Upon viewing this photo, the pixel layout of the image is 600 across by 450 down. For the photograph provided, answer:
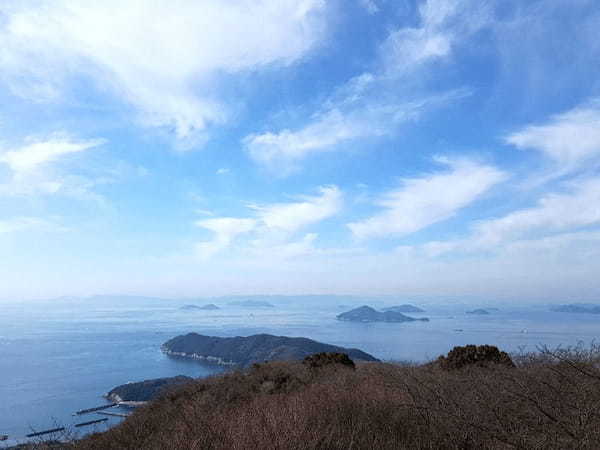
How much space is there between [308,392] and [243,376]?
4.79m

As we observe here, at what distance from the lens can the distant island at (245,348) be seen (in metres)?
49.7

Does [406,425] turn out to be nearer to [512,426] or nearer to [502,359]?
[512,426]

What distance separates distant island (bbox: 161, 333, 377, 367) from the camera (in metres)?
49.7

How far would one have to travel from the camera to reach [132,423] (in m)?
10.3

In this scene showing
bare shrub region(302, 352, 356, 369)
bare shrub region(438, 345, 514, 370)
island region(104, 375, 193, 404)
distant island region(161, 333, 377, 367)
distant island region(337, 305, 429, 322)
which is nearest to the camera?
bare shrub region(438, 345, 514, 370)

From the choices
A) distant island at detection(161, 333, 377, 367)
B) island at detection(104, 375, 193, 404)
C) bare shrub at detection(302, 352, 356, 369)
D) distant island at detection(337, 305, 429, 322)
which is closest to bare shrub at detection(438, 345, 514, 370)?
bare shrub at detection(302, 352, 356, 369)

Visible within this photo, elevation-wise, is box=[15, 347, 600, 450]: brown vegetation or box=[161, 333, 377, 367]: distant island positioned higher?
box=[15, 347, 600, 450]: brown vegetation

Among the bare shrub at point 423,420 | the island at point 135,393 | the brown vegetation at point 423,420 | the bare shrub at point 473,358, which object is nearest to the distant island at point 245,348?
the island at point 135,393

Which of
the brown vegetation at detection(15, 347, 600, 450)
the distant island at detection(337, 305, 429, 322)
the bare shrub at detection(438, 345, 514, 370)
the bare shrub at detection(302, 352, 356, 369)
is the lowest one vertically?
the distant island at detection(337, 305, 429, 322)

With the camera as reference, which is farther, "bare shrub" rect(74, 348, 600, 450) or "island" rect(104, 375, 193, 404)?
"island" rect(104, 375, 193, 404)

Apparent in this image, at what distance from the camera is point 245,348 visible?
58000 mm

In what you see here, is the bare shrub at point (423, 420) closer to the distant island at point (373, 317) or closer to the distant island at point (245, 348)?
the distant island at point (245, 348)

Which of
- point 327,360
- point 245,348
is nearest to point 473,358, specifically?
point 327,360

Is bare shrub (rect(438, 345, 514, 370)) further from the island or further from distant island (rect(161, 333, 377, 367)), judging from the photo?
distant island (rect(161, 333, 377, 367))
